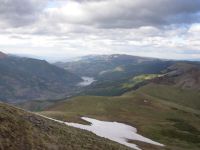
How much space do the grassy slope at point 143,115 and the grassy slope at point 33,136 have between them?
151ft

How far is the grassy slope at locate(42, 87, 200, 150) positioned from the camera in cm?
10981

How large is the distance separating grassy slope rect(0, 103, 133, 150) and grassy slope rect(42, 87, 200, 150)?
4602 centimetres

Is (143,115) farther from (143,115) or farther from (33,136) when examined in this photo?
(33,136)

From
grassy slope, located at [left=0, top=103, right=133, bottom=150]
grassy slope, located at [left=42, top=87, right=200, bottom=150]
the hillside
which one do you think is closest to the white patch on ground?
the hillside

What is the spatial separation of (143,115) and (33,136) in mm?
111166

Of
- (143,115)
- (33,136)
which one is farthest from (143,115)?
(33,136)

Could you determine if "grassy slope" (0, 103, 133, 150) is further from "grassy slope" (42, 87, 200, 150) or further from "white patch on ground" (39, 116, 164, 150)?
"grassy slope" (42, 87, 200, 150)

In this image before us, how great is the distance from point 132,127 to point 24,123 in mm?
68754

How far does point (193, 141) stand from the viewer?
110188 mm

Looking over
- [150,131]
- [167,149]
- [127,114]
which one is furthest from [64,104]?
[167,149]

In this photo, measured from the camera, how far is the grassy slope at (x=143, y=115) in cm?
10981

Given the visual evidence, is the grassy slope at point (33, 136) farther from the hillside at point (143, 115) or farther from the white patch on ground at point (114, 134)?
the hillside at point (143, 115)

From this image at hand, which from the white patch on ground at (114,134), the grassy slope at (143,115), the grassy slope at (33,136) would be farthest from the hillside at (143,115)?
the grassy slope at (33,136)

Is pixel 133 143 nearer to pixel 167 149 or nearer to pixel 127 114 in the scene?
pixel 167 149
